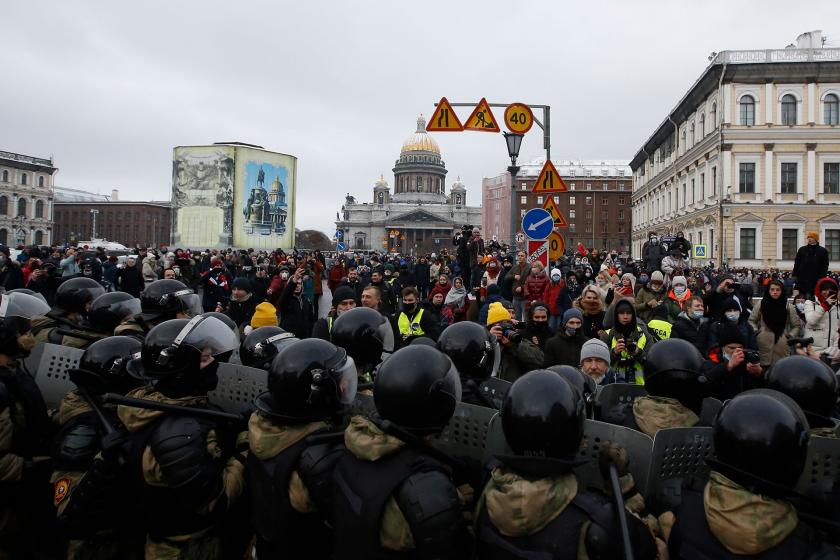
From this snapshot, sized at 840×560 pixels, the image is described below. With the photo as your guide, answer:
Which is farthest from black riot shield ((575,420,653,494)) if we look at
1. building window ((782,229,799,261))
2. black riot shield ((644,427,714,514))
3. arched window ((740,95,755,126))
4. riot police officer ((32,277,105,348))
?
arched window ((740,95,755,126))

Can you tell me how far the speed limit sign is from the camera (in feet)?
32.6

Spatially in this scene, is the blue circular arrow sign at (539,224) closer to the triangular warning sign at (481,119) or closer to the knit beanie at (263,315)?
the triangular warning sign at (481,119)

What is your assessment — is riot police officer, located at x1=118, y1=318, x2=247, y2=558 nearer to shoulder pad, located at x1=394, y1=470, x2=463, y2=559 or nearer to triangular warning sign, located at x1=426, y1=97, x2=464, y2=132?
shoulder pad, located at x1=394, y1=470, x2=463, y2=559

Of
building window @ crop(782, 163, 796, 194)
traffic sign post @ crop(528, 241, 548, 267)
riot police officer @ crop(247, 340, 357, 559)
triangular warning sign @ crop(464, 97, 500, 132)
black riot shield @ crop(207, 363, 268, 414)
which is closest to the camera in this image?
riot police officer @ crop(247, 340, 357, 559)

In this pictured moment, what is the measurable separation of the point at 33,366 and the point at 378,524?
3042mm

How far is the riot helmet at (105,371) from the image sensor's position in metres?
3.06

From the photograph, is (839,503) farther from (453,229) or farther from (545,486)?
(453,229)

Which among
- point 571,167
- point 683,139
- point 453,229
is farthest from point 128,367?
point 453,229

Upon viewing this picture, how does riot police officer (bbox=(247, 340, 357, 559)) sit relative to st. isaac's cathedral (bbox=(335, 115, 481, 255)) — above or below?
below

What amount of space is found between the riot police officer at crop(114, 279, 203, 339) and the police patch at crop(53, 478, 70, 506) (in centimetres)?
161

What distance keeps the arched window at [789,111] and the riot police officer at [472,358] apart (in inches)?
1622

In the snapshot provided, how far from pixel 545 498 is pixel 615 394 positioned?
5.56ft

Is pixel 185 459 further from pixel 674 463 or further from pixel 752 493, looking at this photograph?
pixel 752 493

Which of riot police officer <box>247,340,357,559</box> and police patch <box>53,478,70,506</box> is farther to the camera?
police patch <box>53,478,70,506</box>
